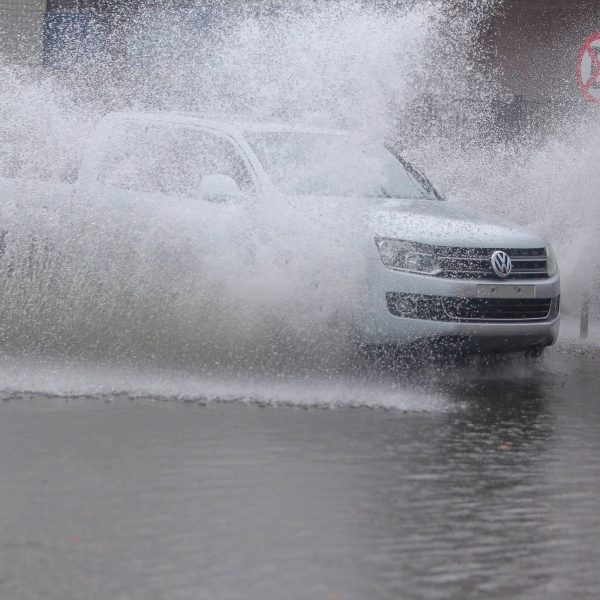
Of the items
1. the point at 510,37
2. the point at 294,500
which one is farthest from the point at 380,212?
the point at 510,37

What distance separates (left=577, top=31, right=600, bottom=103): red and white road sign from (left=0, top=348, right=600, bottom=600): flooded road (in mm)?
6496

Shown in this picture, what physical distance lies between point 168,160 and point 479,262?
2.46 metres

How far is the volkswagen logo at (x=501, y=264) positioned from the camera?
10.1 meters

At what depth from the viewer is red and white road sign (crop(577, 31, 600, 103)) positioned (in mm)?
15023

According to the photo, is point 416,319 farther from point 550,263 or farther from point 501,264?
point 550,263

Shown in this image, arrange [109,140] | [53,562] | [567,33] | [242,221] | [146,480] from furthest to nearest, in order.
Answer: [567,33]
[109,140]
[242,221]
[146,480]
[53,562]

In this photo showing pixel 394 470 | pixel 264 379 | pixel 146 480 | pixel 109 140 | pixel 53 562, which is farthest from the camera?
pixel 109 140

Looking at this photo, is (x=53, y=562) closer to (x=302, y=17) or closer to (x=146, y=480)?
(x=146, y=480)

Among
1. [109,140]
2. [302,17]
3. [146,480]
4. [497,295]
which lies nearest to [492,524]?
[146,480]

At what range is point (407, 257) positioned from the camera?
32.4 feet

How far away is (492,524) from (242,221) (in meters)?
4.33

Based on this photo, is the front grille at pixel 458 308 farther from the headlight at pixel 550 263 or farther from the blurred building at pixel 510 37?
the blurred building at pixel 510 37

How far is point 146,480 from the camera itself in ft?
21.6

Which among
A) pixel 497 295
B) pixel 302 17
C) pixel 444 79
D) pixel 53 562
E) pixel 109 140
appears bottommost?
pixel 53 562
